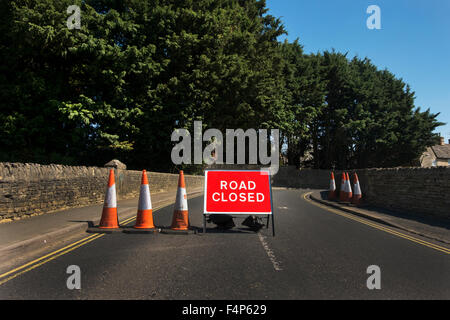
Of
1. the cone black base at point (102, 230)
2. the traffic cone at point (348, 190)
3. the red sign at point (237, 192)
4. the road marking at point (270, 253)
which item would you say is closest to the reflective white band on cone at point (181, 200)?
the red sign at point (237, 192)

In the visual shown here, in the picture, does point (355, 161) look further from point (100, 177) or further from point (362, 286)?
point (362, 286)

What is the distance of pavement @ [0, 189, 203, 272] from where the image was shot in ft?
17.2

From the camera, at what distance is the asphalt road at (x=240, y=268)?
12.2ft

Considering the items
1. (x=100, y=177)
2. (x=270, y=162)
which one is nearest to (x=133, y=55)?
(x=100, y=177)

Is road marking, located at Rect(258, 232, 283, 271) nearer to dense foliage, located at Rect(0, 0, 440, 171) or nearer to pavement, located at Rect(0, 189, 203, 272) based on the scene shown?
pavement, located at Rect(0, 189, 203, 272)

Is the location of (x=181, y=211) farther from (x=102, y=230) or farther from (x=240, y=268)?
(x=240, y=268)

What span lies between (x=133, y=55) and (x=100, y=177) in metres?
9.48

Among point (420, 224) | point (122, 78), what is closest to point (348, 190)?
point (420, 224)

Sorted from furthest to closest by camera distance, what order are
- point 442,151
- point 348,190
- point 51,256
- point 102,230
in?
1. point 442,151
2. point 348,190
3. point 102,230
4. point 51,256

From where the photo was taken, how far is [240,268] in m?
4.69

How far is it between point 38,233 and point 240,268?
4429 millimetres

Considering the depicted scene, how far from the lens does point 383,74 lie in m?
46.2

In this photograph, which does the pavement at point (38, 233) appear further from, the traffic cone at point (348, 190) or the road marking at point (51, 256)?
the traffic cone at point (348, 190)

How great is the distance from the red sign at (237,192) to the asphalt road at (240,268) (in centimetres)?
63
